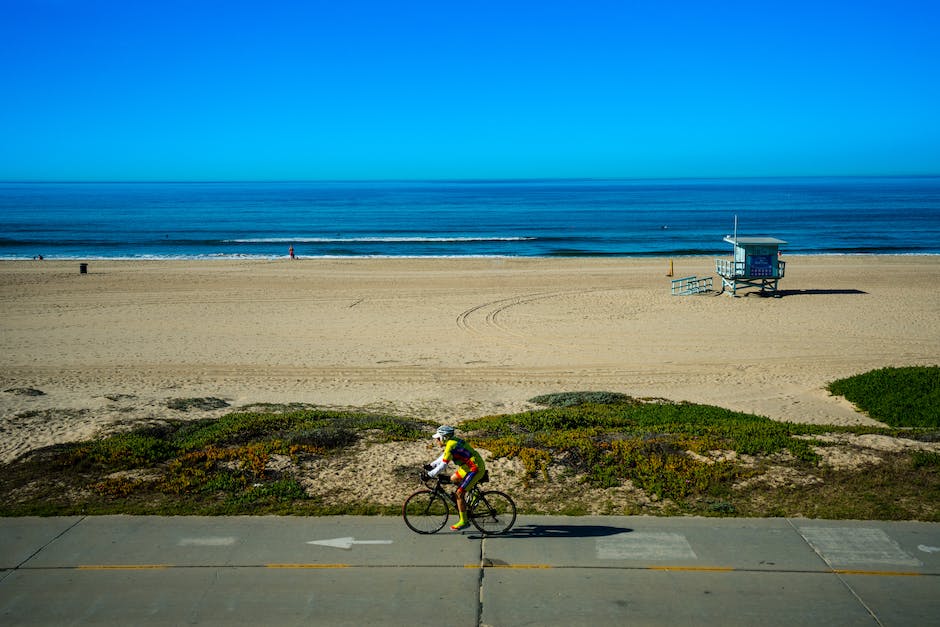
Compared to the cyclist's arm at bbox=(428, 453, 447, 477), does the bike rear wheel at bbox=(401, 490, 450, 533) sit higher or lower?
lower

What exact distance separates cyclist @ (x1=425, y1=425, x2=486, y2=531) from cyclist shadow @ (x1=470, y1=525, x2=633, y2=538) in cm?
66

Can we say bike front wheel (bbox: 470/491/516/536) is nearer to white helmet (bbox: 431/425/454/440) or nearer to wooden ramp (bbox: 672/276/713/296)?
white helmet (bbox: 431/425/454/440)

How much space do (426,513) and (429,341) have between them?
16.0m

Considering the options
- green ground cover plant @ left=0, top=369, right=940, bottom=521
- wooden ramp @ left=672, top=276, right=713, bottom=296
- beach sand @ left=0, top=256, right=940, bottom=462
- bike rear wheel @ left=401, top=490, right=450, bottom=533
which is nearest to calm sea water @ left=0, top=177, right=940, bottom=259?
beach sand @ left=0, top=256, right=940, bottom=462

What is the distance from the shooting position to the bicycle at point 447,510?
30.1 ft

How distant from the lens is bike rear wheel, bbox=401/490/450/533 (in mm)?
9227

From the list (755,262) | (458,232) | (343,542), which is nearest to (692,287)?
(755,262)

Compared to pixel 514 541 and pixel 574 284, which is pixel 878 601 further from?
pixel 574 284

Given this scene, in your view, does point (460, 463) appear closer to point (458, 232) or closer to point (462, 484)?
point (462, 484)

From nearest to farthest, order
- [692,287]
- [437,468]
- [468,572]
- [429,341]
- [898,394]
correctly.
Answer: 1. [468,572]
2. [437,468]
3. [898,394]
4. [429,341]
5. [692,287]

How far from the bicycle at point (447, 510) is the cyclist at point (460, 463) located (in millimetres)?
129

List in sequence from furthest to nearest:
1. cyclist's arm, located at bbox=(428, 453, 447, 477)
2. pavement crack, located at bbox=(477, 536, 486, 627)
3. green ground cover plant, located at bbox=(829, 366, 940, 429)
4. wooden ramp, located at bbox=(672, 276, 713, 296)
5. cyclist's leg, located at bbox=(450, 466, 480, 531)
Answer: wooden ramp, located at bbox=(672, 276, 713, 296) < green ground cover plant, located at bbox=(829, 366, 940, 429) < cyclist's leg, located at bbox=(450, 466, 480, 531) < cyclist's arm, located at bbox=(428, 453, 447, 477) < pavement crack, located at bbox=(477, 536, 486, 627)

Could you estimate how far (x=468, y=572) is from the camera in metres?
8.21

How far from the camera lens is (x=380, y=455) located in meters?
11.7
